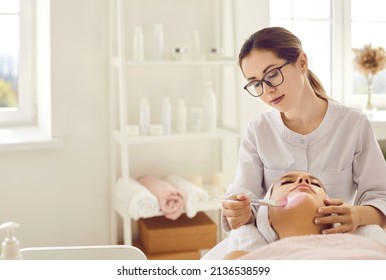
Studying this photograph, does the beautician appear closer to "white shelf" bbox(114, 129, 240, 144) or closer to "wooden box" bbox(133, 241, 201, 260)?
"white shelf" bbox(114, 129, 240, 144)

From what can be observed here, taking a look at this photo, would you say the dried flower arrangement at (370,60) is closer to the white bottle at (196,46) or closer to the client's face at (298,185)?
the white bottle at (196,46)

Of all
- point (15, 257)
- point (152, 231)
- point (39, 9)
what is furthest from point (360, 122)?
point (39, 9)

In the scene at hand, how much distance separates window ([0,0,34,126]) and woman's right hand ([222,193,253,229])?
4.34 feet

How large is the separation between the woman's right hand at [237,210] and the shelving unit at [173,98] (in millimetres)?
905

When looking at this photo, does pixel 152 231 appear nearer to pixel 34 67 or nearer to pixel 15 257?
pixel 34 67

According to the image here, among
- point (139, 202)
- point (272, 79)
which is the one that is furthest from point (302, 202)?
point (139, 202)

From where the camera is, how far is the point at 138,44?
2.24 meters

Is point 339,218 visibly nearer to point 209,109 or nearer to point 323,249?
point 323,249

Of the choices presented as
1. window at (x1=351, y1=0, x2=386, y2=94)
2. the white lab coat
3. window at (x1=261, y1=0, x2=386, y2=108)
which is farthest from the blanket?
window at (x1=351, y1=0, x2=386, y2=94)

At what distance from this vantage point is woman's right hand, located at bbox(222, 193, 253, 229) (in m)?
1.31

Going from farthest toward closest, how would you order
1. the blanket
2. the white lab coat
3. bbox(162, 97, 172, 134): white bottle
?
1. bbox(162, 97, 172, 134): white bottle
2. the white lab coat
3. the blanket

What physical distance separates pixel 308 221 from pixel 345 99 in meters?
1.59

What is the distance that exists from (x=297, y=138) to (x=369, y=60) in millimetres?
1412

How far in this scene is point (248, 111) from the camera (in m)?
2.53
